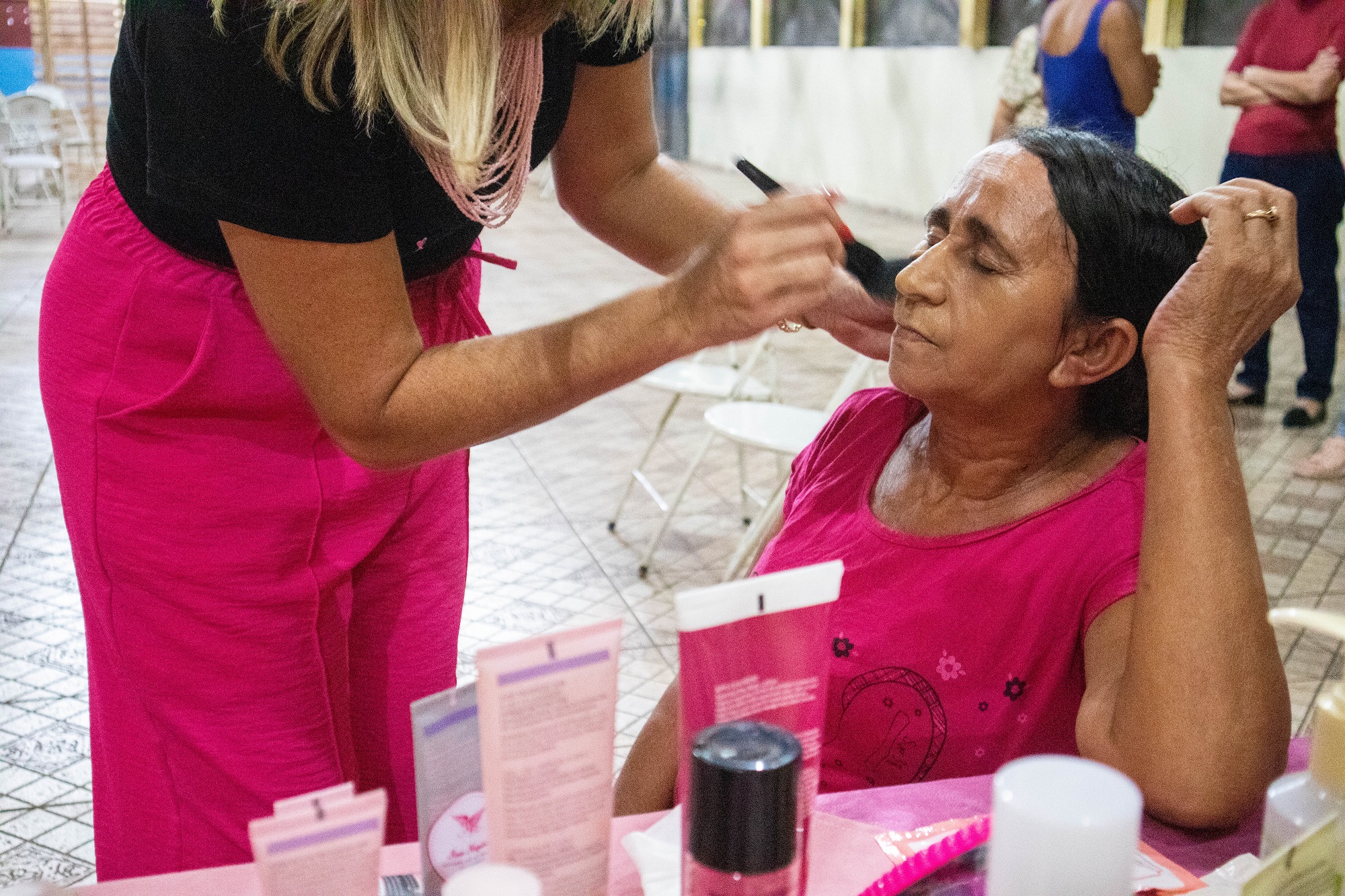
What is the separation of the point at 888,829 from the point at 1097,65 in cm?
354

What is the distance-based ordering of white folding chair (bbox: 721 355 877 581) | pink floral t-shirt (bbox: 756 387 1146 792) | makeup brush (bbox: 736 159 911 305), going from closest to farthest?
pink floral t-shirt (bbox: 756 387 1146 792), makeup brush (bbox: 736 159 911 305), white folding chair (bbox: 721 355 877 581)

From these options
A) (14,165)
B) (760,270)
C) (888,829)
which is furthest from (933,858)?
(14,165)

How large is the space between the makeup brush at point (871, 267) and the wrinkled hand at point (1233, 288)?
32 centimetres

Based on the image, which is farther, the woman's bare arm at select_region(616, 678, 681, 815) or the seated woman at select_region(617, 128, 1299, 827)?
the woman's bare arm at select_region(616, 678, 681, 815)

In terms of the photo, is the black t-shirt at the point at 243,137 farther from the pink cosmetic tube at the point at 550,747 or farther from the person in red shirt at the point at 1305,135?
the person in red shirt at the point at 1305,135

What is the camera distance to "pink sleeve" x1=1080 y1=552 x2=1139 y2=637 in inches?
42.3

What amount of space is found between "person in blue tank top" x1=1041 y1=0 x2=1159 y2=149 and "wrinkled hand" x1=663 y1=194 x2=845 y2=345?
3206 mm

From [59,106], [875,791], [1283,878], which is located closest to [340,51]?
[875,791]

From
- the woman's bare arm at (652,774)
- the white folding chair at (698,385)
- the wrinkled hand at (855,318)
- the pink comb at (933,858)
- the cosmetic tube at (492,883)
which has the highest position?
the wrinkled hand at (855,318)

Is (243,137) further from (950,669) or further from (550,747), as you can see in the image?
(950,669)

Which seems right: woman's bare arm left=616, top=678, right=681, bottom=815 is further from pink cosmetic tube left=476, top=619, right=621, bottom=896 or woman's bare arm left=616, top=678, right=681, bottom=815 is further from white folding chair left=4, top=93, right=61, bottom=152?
white folding chair left=4, top=93, right=61, bottom=152

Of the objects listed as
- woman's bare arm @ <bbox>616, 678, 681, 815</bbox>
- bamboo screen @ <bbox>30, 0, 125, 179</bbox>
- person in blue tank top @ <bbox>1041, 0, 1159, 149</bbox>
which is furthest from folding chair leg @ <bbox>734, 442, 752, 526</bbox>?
bamboo screen @ <bbox>30, 0, 125, 179</bbox>

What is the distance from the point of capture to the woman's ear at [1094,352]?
120cm

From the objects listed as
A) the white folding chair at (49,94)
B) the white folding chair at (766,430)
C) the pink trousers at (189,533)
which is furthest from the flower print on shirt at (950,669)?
the white folding chair at (49,94)
